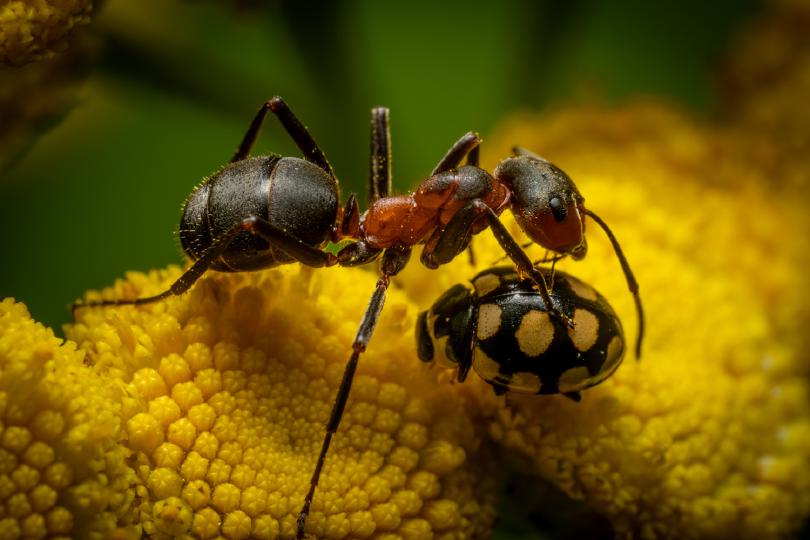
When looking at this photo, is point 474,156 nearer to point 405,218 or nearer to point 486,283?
point 405,218

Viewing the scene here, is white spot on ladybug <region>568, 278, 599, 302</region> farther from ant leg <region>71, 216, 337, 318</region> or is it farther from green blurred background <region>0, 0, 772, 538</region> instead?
green blurred background <region>0, 0, 772, 538</region>

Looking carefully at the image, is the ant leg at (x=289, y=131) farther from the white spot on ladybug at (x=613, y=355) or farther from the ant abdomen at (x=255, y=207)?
the white spot on ladybug at (x=613, y=355)

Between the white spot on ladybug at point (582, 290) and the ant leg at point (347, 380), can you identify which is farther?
the white spot on ladybug at point (582, 290)

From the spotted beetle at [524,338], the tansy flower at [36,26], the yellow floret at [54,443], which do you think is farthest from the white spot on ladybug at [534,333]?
the tansy flower at [36,26]

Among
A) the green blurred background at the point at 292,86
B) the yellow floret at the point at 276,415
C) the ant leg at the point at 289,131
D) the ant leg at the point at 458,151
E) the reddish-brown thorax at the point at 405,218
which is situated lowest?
the yellow floret at the point at 276,415

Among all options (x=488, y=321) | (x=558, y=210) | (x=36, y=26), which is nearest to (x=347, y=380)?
(x=488, y=321)

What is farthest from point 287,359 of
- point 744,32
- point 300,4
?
point 744,32
